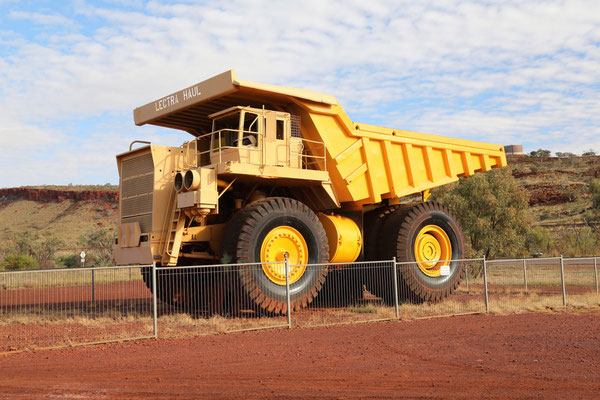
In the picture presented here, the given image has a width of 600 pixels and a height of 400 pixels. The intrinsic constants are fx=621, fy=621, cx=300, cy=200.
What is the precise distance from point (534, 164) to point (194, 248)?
7304cm

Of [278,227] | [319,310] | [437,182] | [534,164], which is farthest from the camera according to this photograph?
[534,164]

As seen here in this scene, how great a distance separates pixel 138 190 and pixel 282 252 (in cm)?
377

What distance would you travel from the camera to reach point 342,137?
16.3 metres

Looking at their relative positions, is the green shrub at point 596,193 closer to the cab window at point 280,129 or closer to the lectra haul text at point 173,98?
the cab window at point 280,129

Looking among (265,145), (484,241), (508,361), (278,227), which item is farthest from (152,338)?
(484,241)

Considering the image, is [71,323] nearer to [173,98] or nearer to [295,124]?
[173,98]

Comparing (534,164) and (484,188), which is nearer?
(484,188)

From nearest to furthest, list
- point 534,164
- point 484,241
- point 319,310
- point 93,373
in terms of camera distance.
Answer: point 93,373 → point 319,310 → point 484,241 → point 534,164

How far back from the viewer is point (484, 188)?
28.6 m

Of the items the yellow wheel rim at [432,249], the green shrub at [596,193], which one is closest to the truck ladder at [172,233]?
the yellow wheel rim at [432,249]

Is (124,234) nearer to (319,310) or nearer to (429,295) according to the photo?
(319,310)

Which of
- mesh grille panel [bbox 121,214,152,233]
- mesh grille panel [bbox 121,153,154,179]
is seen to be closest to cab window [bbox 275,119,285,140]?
mesh grille panel [bbox 121,153,154,179]

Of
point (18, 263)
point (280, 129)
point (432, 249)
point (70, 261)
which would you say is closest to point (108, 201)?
point (70, 261)

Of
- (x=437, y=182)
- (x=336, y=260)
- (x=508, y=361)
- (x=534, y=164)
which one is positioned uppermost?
(x=534, y=164)
